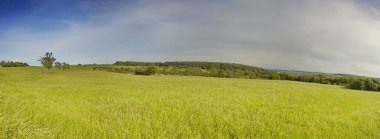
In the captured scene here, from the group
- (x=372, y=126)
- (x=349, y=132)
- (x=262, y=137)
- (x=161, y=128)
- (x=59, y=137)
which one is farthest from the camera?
(x=372, y=126)

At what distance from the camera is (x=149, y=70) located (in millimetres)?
105062

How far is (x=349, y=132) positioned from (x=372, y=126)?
6.15ft

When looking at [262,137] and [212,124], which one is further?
[212,124]

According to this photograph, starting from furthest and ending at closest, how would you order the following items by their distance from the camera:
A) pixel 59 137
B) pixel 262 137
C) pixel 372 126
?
pixel 372 126 → pixel 262 137 → pixel 59 137

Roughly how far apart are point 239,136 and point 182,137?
5.15 ft

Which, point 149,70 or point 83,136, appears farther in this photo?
point 149,70

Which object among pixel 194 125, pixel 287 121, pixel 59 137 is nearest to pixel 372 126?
pixel 287 121

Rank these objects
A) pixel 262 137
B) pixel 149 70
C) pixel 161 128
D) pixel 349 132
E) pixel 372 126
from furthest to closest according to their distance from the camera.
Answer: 1. pixel 149 70
2. pixel 372 126
3. pixel 349 132
4. pixel 161 128
5. pixel 262 137

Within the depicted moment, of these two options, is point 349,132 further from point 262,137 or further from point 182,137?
point 182,137

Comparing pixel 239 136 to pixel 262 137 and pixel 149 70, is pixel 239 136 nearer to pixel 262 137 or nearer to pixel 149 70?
pixel 262 137

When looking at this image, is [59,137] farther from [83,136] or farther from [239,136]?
[239,136]

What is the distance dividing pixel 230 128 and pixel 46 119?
19.3ft

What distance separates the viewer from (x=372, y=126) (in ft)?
28.3

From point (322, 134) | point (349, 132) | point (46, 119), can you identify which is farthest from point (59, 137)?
point (349, 132)
